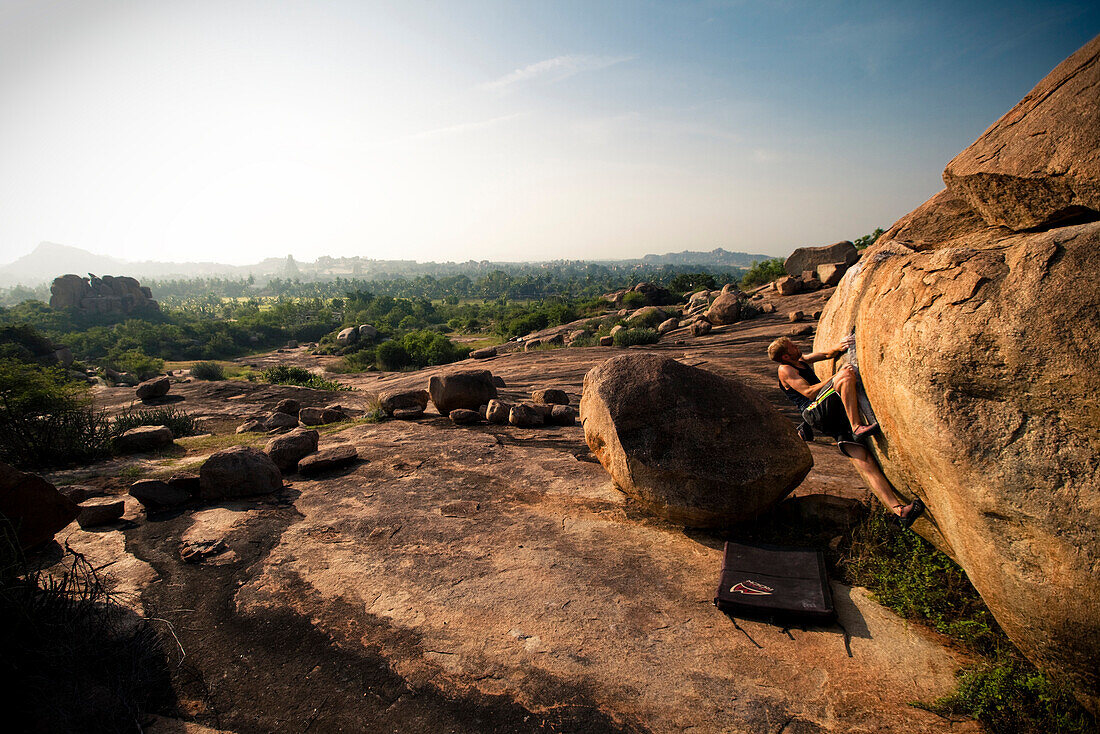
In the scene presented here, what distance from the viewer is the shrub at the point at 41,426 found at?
9547 mm

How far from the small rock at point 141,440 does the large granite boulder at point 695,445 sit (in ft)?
34.1

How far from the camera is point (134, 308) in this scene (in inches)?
3022

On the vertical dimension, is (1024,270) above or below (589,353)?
above

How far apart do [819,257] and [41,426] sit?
3205cm

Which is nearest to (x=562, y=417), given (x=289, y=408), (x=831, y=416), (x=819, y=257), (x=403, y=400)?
(x=403, y=400)

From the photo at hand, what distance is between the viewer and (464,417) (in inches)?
442

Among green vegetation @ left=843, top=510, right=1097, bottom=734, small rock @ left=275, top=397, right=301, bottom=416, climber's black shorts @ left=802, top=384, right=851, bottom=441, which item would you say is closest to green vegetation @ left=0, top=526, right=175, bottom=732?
green vegetation @ left=843, top=510, right=1097, bottom=734

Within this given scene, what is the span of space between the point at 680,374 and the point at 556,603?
10.2 ft

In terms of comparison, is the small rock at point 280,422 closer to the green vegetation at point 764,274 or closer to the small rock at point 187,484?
the small rock at point 187,484

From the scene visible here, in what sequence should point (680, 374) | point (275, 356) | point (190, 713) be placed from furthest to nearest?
1. point (275, 356)
2. point (680, 374)
3. point (190, 713)

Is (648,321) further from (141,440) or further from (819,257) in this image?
(141,440)

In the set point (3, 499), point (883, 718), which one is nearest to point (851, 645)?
point (883, 718)

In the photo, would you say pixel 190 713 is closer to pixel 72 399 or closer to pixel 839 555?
pixel 839 555

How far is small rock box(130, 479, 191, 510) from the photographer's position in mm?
7168
